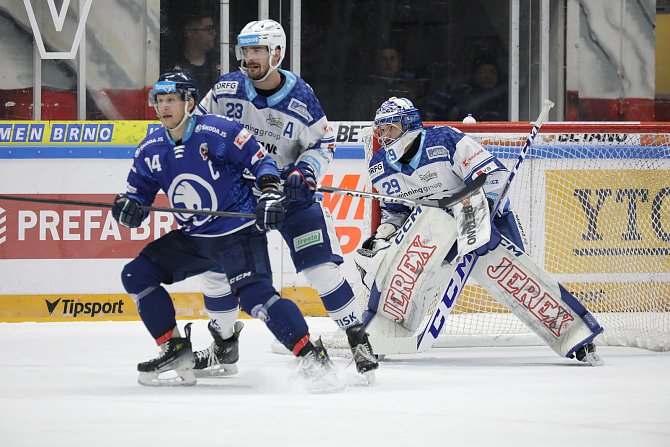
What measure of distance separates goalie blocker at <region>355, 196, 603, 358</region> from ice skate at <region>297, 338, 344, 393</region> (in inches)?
35.1

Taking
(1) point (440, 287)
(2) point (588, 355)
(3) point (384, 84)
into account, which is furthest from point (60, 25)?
(2) point (588, 355)

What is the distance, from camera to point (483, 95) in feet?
26.0

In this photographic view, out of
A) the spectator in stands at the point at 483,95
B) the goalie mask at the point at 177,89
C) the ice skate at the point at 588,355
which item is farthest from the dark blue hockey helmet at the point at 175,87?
the spectator in stands at the point at 483,95

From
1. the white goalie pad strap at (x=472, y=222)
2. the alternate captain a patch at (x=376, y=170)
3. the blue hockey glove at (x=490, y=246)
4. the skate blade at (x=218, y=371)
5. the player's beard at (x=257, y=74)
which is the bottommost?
the skate blade at (x=218, y=371)

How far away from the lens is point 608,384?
416 cm

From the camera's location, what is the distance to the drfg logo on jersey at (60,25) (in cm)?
709

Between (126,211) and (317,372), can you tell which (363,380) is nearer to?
(317,372)

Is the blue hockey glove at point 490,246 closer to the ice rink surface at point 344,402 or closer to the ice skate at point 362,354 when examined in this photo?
the ice rink surface at point 344,402

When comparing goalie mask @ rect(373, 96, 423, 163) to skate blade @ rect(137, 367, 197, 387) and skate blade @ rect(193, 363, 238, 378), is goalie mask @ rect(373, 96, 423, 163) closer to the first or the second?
skate blade @ rect(193, 363, 238, 378)

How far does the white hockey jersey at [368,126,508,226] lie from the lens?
4.77 m

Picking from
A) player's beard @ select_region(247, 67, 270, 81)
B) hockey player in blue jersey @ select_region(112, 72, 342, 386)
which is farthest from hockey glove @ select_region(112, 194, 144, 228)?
player's beard @ select_region(247, 67, 270, 81)

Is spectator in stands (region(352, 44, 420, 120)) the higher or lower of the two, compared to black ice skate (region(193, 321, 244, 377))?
higher

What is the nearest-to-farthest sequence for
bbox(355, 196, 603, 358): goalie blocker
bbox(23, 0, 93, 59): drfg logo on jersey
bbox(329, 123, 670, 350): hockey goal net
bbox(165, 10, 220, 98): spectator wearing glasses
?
bbox(355, 196, 603, 358): goalie blocker → bbox(329, 123, 670, 350): hockey goal net → bbox(23, 0, 93, 59): drfg logo on jersey → bbox(165, 10, 220, 98): spectator wearing glasses

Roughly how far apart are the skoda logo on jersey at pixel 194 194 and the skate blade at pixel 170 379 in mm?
493
